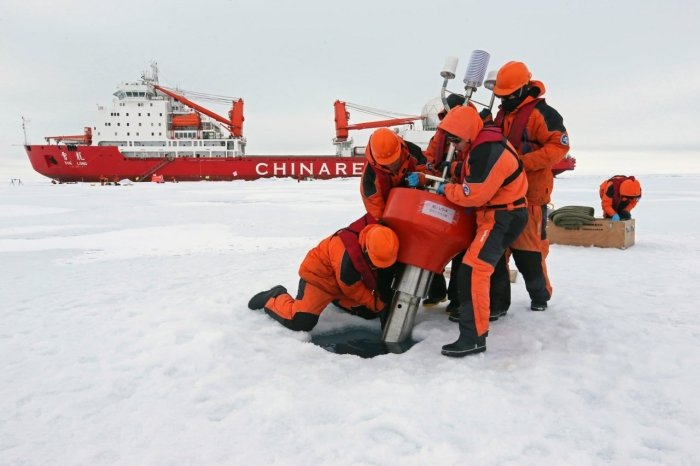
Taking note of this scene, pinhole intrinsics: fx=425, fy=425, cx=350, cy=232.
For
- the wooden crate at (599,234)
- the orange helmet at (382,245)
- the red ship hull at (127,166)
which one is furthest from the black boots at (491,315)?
the red ship hull at (127,166)

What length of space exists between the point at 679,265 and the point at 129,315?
4806mm

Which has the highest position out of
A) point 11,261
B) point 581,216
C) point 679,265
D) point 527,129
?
point 527,129

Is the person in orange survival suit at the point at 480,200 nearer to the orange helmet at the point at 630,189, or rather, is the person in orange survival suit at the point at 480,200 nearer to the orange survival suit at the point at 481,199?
the orange survival suit at the point at 481,199

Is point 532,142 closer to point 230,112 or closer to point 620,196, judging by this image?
point 620,196

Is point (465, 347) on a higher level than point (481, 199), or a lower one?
lower

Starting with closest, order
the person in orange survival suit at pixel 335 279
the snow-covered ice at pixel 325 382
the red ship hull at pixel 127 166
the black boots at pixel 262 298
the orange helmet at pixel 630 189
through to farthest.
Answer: the snow-covered ice at pixel 325 382 < the person in orange survival suit at pixel 335 279 < the black boots at pixel 262 298 < the orange helmet at pixel 630 189 < the red ship hull at pixel 127 166

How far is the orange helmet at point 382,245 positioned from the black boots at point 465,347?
0.52 metres

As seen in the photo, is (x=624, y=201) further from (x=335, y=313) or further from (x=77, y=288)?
(x=77, y=288)

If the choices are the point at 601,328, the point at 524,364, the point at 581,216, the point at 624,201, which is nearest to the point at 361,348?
the point at 524,364

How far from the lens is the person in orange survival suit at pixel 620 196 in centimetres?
539

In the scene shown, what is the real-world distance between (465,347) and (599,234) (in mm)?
4010

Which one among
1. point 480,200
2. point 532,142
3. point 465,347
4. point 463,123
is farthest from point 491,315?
point 463,123

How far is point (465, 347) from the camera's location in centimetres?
211

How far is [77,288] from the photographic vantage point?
133 inches
